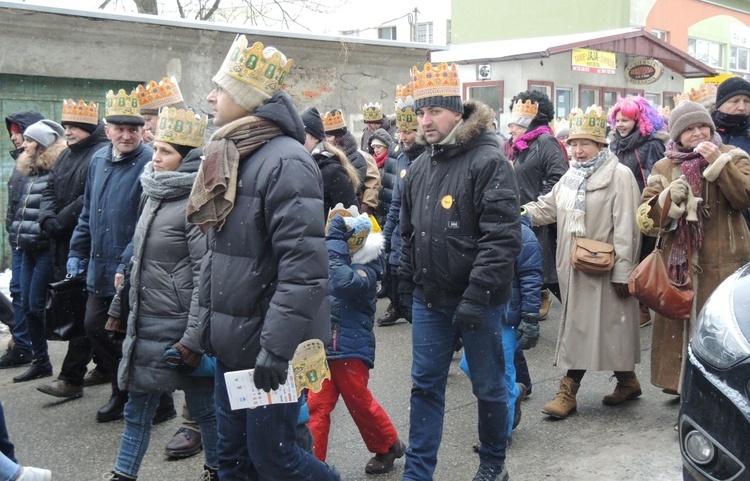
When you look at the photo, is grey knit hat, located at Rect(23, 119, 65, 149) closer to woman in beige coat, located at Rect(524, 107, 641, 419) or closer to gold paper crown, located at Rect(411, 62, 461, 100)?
gold paper crown, located at Rect(411, 62, 461, 100)

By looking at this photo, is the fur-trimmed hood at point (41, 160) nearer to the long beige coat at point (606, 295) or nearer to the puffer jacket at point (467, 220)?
the puffer jacket at point (467, 220)

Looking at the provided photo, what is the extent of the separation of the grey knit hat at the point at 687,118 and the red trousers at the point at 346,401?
259 cm

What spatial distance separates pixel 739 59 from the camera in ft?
116

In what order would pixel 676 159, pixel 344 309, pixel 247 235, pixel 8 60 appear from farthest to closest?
pixel 8 60 < pixel 676 159 < pixel 344 309 < pixel 247 235

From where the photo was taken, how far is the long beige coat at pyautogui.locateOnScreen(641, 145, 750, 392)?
16.7 ft

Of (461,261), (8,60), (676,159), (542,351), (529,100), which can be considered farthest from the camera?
(8,60)

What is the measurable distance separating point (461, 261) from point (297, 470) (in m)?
1.37

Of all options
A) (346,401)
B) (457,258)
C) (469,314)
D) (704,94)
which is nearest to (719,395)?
(469,314)

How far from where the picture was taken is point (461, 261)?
13.7 feet

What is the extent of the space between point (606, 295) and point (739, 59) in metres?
34.0

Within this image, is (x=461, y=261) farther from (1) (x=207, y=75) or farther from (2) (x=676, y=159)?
(1) (x=207, y=75)

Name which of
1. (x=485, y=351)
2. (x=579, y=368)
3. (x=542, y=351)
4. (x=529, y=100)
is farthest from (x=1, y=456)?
(x=529, y=100)

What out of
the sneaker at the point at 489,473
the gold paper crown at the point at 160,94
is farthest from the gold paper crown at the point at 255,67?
the gold paper crown at the point at 160,94

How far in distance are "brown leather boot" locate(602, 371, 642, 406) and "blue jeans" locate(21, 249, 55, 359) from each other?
14.7ft
